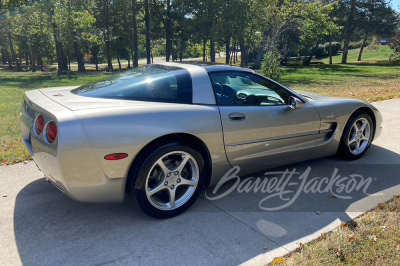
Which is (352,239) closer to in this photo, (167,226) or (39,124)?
(167,226)

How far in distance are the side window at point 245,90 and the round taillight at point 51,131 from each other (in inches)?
61.1

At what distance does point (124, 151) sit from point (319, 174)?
2.62m

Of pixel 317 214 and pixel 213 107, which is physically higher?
pixel 213 107

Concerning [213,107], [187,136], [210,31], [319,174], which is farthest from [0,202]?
[210,31]

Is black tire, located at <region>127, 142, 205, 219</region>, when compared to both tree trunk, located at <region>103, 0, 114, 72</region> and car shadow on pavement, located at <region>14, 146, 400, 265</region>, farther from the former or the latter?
tree trunk, located at <region>103, 0, 114, 72</region>

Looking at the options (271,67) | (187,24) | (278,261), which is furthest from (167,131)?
(187,24)

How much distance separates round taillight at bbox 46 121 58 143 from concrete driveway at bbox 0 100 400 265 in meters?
0.82

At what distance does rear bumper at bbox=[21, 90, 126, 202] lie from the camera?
265cm

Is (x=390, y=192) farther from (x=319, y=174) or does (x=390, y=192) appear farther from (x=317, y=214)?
Answer: (x=317, y=214)

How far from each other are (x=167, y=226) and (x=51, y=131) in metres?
1.28

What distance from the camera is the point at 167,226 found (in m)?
3.05

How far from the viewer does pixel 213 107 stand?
337 centimetres

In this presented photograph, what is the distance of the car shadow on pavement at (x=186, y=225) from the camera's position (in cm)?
265

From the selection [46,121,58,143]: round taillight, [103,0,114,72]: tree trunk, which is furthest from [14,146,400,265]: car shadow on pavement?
[103,0,114,72]: tree trunk
